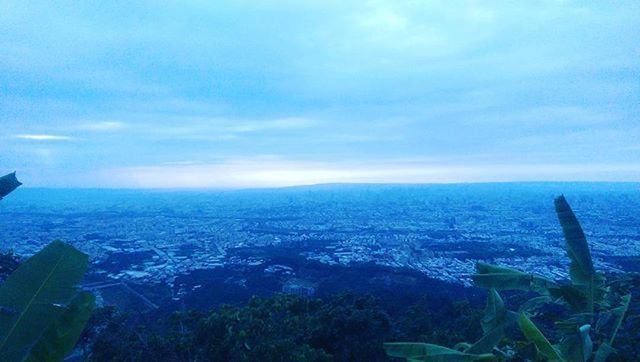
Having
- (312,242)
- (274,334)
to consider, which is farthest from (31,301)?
(312,242)

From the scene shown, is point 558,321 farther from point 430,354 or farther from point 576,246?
point 430,354

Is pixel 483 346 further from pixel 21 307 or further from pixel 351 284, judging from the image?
pixel 351 284

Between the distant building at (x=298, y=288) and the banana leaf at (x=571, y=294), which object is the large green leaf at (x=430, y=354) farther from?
the distant building at (x=298, y=288)

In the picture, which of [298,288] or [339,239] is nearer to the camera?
[298,288]

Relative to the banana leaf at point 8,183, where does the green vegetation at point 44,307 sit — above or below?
below

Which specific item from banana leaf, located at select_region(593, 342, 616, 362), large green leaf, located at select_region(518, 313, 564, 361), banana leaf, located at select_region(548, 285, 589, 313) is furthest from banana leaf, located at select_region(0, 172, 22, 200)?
banana leaf, located at select_region(593, 342, 616, 362)

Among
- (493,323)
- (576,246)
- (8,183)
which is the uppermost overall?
(8,183)

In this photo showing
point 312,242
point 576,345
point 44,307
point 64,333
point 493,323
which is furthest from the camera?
point 312,242

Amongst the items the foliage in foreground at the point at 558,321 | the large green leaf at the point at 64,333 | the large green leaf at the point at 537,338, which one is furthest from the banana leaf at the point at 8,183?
the large green leaf at the point at 537,338
